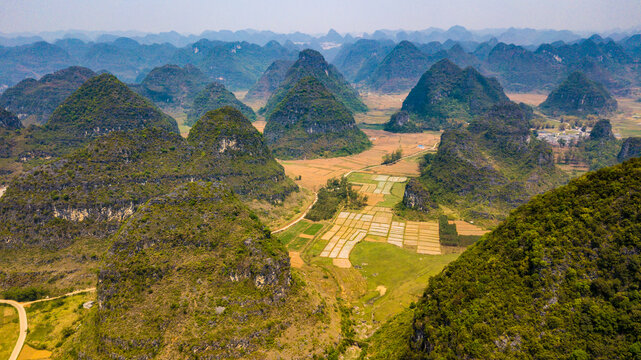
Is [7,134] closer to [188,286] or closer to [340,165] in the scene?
[340,165]

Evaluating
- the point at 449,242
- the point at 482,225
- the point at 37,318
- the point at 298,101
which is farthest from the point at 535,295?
the point at 298,101

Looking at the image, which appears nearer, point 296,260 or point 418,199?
point 296,260

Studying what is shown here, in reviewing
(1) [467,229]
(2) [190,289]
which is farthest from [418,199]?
(2) [190,289]

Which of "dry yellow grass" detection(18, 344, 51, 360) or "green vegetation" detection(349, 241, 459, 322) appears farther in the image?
"green vegetation" detection(349, 241, 459, 322)

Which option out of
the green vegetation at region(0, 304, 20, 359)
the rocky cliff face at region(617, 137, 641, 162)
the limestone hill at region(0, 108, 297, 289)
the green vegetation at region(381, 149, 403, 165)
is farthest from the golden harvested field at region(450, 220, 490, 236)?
the green vegetation at region(0, 304, 20, 359)

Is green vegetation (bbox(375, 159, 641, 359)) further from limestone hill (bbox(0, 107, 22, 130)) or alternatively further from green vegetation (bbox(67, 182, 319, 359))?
limestone hill (bbox(0, 107, 22, 130))

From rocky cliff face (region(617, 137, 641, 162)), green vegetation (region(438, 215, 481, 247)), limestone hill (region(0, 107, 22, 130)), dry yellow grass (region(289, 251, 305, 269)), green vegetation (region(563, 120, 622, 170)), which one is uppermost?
limestone hill (region(0, 107, 22, 130))

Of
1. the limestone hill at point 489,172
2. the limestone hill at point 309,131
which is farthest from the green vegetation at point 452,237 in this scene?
the limestone hill at point 309,131
